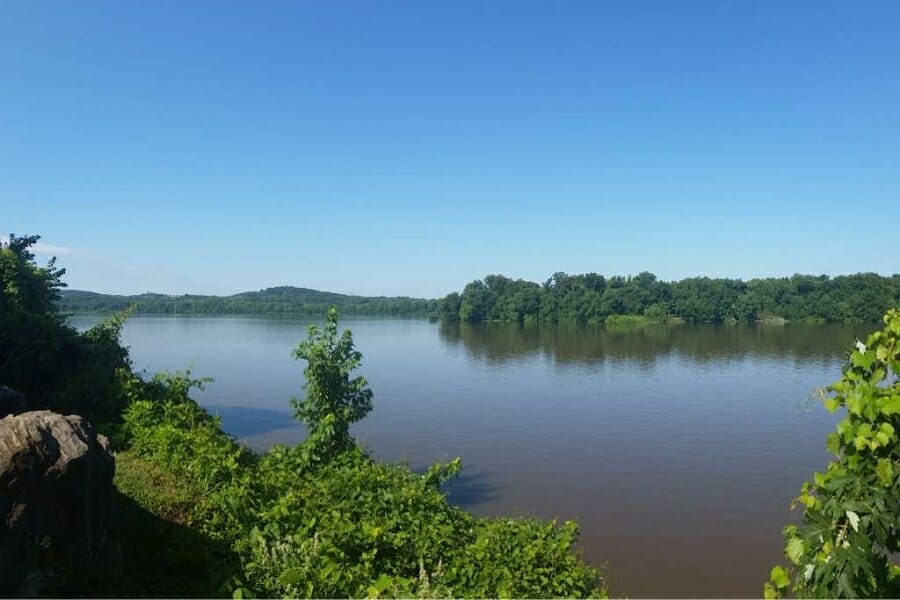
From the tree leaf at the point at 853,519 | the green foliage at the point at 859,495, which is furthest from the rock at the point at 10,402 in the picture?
the tree leaf at the point at 853,519

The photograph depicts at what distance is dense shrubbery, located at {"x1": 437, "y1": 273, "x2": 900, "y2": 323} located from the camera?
3696 inches

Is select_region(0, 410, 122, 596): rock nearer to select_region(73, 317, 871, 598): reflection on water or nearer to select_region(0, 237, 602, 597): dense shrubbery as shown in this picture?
select_region(0, 237, 602, 597): dense shrubbery

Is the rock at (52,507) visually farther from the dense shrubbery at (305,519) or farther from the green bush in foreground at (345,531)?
the green bush in foreground at (345,531)

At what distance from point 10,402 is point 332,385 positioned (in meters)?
6.08

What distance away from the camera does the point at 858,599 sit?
307cm

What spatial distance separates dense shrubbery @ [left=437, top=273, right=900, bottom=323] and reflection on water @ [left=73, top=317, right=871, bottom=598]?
2166 inches

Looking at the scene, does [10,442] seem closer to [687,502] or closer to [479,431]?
[687,502]

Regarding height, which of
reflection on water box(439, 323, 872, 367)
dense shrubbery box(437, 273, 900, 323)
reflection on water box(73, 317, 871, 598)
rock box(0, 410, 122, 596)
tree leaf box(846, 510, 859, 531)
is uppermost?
dense shrubbery box(437, 273, 900, 323)

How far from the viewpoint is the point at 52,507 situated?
6.19 metres

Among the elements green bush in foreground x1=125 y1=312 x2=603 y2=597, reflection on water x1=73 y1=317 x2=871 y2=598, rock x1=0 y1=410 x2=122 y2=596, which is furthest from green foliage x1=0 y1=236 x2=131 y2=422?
rock x1=0 y1=410 x2=122 y2=596

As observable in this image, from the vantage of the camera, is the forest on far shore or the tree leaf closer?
the tree leaf

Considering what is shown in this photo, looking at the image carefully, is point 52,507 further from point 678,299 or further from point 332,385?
point 678,299

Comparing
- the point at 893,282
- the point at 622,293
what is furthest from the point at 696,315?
the point at 893,282

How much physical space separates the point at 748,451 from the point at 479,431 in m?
9.63
